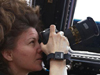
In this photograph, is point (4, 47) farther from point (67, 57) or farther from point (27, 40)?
point (67, 57)

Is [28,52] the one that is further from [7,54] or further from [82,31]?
[82,31]

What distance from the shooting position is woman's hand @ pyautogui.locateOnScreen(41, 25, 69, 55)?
0.90 metres

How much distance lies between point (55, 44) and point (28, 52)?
0.16 metres

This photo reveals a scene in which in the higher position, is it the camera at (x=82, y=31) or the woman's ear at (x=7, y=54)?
the camera at (x=82, y=31)

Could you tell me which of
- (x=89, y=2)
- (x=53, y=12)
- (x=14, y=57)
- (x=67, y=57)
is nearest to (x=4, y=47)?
(x=14, y=57)

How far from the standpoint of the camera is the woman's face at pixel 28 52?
941mm

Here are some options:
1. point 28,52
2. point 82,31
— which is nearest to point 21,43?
point 28,52

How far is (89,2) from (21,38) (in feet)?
2.13

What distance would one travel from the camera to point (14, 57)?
96 centimetres

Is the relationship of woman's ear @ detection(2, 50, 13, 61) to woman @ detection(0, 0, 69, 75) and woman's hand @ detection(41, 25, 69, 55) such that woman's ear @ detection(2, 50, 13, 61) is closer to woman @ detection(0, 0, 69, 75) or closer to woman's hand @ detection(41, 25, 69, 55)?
woman @ detection(0, 0, 69, 75)

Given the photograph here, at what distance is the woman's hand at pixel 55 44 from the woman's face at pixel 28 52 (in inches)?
2.2

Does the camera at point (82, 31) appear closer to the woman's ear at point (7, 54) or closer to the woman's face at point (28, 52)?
the woman's face at point (28, 52)

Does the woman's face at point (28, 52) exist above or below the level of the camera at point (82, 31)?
below

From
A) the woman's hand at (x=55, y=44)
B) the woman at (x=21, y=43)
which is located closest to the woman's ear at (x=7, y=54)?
the woman at (x=21, y=43)
